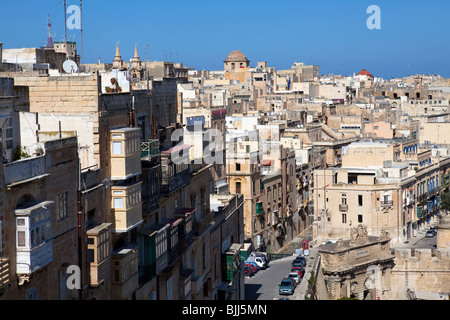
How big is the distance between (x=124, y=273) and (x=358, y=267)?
23049mm

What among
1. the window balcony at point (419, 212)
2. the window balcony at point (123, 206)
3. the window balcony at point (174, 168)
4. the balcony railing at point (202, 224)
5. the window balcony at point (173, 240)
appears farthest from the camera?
the window balcony at point (419, 212)

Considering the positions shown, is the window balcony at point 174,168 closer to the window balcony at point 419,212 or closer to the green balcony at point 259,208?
the green balcony at point 259,208

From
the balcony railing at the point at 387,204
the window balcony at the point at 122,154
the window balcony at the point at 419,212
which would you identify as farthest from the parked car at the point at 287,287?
the window balcony at the point at 419,212

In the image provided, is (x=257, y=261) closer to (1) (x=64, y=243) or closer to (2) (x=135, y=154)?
(2) (x=135, y=154)

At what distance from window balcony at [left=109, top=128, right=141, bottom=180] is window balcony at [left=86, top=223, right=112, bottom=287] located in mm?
1614

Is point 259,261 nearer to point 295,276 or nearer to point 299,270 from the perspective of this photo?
point 299,270

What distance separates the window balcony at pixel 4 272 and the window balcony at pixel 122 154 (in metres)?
4.91

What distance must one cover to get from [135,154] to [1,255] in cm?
590

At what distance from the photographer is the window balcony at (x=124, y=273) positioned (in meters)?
17.8

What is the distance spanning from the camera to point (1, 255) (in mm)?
13719

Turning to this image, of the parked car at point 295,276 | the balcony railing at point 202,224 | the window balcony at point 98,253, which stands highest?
the window balcony at point 98,253

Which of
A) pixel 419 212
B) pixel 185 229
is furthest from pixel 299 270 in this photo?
pixel 419 212

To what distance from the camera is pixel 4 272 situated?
44.7ft

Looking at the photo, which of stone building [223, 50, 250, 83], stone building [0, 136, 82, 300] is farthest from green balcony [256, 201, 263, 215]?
stone building [223, 50, 250, 83]
